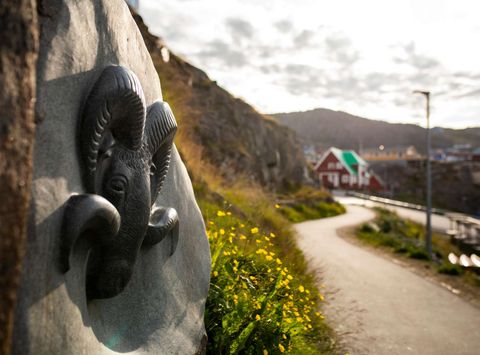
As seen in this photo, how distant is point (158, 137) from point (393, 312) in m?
5.96

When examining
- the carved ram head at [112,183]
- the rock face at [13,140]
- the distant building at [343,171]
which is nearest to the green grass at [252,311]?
the carved ram head at [112,183]

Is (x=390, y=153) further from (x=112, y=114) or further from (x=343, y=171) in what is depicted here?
(x=112, y=114)

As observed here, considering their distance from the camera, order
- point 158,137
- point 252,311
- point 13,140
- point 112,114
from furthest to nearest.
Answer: point 252,311 < point 158,137 < point 112,114 < point 13,140

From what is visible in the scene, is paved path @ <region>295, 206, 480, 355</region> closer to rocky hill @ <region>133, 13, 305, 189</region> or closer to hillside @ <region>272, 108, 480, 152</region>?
rocky hill @ <region>133, 13, 305, 189</region>

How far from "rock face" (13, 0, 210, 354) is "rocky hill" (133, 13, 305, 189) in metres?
6.54

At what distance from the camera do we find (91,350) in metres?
1.70

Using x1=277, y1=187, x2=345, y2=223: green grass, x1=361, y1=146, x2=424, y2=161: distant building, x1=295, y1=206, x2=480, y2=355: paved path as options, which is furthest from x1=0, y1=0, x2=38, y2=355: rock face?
x1=361, y1=146, x2=424, y2=161: distant building

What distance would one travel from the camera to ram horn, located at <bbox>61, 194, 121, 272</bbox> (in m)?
1.54

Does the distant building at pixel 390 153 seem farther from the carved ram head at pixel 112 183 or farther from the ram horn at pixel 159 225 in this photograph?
the carved ram head at pixel 112 183

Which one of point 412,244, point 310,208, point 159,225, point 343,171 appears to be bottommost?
point 412,244

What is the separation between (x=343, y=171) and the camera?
61.4 metres

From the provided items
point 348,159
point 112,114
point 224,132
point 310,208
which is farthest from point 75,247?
point 348,159

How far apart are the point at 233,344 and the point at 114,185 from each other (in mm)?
1679

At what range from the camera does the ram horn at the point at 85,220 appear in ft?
5.04
